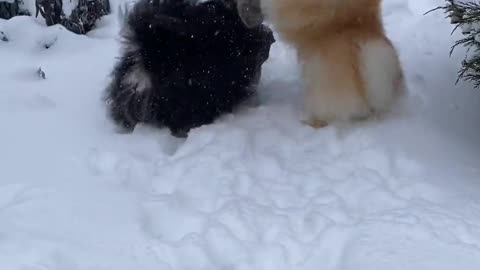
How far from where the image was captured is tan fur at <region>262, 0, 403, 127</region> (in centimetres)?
285

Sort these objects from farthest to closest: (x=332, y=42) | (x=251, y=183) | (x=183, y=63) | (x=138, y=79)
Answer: (x=138, y=79) → (x=183, y=63) → (x=332, y=42) → (x=251, y=183)

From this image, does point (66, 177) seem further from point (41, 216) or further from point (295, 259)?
point (295, 259)

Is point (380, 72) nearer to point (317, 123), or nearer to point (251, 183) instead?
point (317, 123)

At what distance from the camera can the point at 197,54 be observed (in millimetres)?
3043

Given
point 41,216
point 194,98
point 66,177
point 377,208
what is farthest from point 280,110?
point 41,216

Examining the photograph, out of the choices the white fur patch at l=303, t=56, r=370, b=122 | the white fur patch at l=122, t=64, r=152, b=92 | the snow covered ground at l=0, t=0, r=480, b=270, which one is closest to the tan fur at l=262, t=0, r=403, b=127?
the white fur patch at l=303, t=56, r=370, b=122

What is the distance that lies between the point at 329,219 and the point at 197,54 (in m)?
1.03

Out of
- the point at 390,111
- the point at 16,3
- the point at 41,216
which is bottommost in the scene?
the point at 16,3

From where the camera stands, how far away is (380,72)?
2885 millimetres

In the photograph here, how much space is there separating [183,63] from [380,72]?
88cm

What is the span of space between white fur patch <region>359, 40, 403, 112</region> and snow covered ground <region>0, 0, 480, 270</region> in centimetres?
13

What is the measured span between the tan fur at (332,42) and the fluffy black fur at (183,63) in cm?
22

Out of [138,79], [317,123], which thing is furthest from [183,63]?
[317,123]

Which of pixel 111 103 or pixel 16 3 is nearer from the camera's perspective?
pixel 111 103
